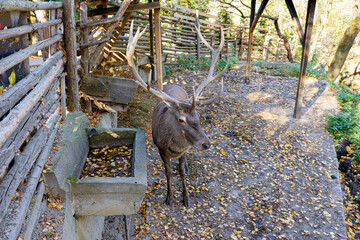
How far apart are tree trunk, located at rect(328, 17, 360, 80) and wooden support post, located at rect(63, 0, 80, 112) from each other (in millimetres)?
11184

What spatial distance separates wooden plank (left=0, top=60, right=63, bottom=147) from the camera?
201 cm

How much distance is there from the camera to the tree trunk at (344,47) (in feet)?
35.1

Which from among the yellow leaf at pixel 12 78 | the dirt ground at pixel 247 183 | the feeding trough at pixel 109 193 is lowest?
the dirt ground at pixel 247 183

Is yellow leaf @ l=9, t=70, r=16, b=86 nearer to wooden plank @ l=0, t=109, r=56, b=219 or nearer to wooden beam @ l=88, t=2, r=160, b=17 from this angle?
wooden plank @ l=0, t=109, r=56, b=219

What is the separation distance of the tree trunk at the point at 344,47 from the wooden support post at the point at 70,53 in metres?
11.2

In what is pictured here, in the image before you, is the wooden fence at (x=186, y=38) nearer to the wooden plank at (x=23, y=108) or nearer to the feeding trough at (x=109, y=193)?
the wooden plank at (x=23, y=108)

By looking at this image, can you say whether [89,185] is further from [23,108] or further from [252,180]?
[252,180]

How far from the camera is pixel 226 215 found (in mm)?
4004

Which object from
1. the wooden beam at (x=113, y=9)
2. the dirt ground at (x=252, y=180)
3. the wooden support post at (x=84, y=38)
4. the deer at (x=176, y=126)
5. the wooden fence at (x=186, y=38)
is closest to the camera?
the deer at (x=176, y=126)

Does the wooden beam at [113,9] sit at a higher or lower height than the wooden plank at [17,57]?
higher

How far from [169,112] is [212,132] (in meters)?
2.67

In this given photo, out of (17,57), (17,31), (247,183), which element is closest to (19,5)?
(17,31)

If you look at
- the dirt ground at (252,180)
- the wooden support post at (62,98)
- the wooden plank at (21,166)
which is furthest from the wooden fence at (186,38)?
the wooden plank at (21,166)

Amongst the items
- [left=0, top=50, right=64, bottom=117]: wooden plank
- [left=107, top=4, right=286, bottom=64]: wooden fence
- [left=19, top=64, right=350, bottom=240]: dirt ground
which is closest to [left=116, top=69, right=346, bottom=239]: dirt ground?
[left=19, top=64, right=350, bottom=240]: dirt ground
